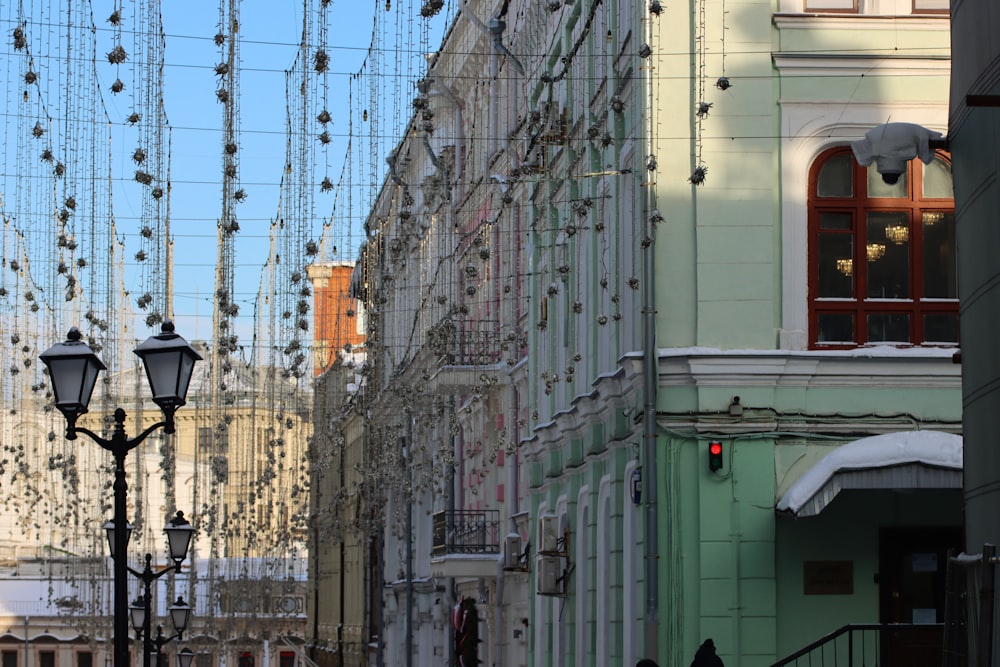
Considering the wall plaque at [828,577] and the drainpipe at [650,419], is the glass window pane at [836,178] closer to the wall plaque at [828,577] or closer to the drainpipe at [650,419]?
the drainpipe at [650,419]

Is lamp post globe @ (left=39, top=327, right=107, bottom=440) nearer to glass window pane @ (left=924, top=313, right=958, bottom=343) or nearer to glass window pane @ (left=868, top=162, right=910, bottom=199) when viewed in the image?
glass window pane @ (left=868, top=162, right=910, bottom=199)

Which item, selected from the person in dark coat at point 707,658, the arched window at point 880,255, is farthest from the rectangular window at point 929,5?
the person in dark coat at point 707,658

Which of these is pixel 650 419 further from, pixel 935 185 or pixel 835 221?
pixel 935 185

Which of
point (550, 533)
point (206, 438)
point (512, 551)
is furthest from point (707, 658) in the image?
point (206, 438)

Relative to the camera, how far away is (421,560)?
48062 mm

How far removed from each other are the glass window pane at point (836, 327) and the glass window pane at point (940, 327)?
2.47 ft

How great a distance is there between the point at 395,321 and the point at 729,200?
93.5ft

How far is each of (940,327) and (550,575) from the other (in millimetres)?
8127

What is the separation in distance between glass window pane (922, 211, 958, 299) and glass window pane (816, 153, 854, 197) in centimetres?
83

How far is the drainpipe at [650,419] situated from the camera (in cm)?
1952

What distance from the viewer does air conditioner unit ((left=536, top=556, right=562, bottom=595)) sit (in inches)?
1037

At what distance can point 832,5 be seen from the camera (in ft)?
65.5

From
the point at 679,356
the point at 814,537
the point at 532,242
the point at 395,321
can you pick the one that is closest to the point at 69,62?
the point at 679,356

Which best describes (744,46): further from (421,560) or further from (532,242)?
(421,560)
